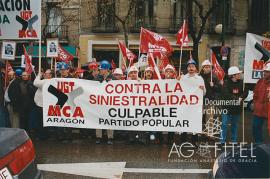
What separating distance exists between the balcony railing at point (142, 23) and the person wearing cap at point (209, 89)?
21.1m

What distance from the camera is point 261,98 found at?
9117 millimetres

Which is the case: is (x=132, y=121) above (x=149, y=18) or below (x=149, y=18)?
below

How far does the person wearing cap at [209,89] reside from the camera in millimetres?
9930

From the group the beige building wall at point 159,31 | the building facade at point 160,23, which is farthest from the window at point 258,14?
the beige building wall at point 159,31

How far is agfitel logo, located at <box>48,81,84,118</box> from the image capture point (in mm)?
10203

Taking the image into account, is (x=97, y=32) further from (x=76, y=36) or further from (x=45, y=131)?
(x=45, y=131)

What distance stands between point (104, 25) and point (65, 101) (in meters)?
22.0

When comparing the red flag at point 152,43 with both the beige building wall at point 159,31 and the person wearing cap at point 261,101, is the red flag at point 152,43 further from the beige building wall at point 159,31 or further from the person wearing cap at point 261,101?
the beige building wall at point 159,31

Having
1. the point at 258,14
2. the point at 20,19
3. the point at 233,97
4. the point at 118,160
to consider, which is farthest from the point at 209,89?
the point at 258,14

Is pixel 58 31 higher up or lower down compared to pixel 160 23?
lower down

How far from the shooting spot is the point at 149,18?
104 ft

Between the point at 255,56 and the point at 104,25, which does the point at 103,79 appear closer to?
the point at 255,56

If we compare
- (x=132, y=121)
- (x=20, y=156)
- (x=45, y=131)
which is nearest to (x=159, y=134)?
(x=132, y=121)

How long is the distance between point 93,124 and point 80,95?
2.16 feet
